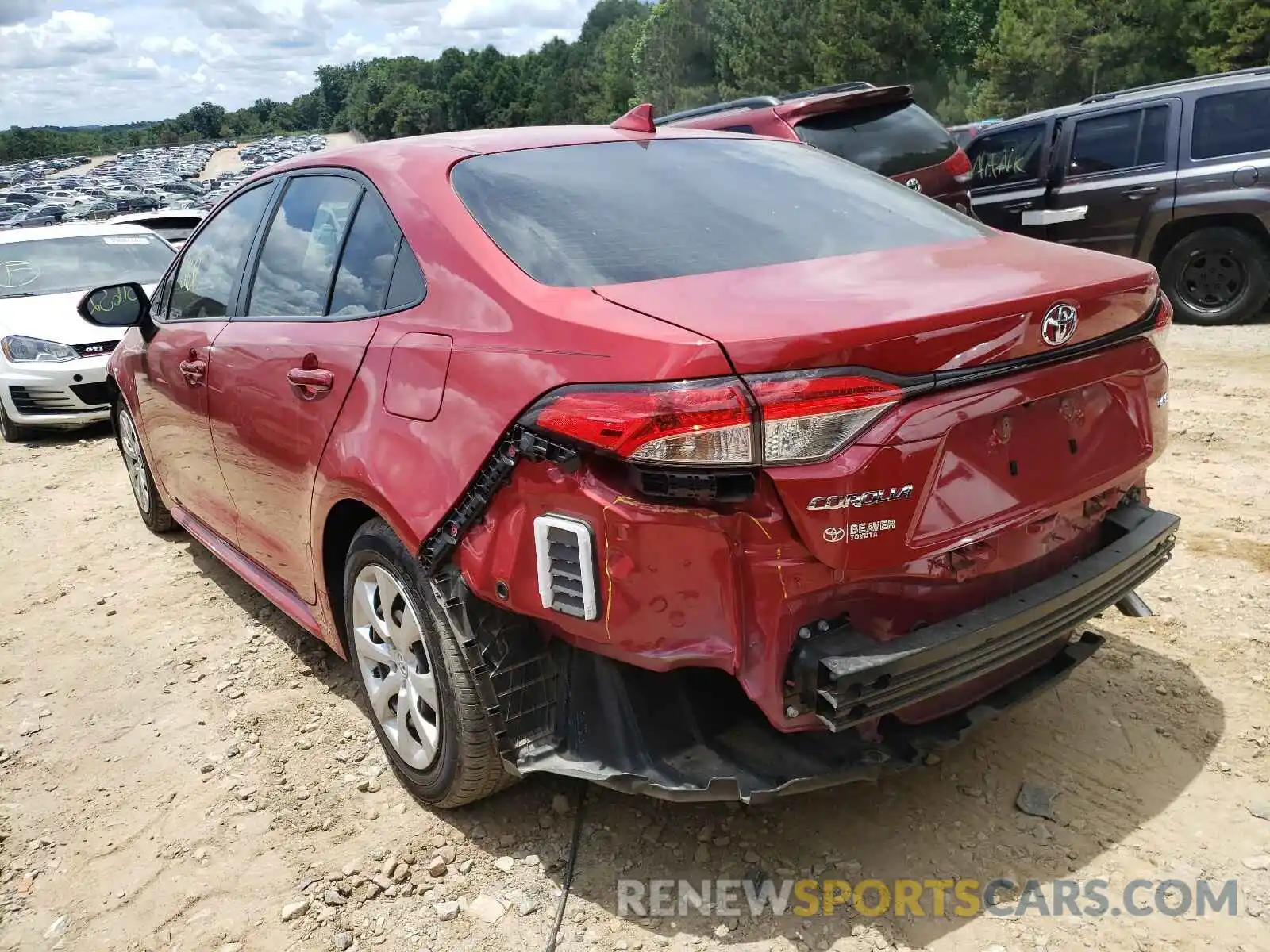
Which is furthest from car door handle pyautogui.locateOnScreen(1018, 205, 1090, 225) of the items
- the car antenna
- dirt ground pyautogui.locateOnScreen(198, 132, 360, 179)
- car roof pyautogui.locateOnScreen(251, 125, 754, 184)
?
dirt ground pyautogui.locateOnScreen(198, 132, 360, 179)

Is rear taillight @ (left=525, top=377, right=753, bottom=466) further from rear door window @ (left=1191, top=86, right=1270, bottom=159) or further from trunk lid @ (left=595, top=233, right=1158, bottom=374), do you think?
rear door window @ (left=1191, top=86, right=1270, bottom=159)

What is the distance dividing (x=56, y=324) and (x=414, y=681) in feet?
23.0

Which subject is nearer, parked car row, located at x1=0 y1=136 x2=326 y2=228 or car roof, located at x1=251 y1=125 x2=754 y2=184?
car roof, located at x1=251 y1=125 x2=754 y2=184

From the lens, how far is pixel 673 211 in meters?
2.63

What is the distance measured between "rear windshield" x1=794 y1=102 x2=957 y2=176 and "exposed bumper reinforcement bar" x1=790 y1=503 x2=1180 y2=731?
5151mm

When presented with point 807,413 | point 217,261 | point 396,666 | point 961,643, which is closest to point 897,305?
point 807,413

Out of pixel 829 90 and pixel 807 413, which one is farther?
pixel 829 90

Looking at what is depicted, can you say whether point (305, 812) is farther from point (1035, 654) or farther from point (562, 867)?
point (1035, 654)

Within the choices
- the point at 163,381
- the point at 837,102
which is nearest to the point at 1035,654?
the point at 163,381

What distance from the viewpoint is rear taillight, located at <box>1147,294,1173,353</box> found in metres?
2.50

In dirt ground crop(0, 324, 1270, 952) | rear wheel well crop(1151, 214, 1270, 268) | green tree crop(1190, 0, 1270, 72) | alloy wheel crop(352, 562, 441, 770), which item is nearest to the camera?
dirt ground crop(0, 324, 1270, 952)

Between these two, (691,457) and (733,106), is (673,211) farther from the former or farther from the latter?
(733,106)

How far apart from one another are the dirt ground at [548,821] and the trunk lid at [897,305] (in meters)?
1.22

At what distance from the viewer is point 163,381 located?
13.6 feet
